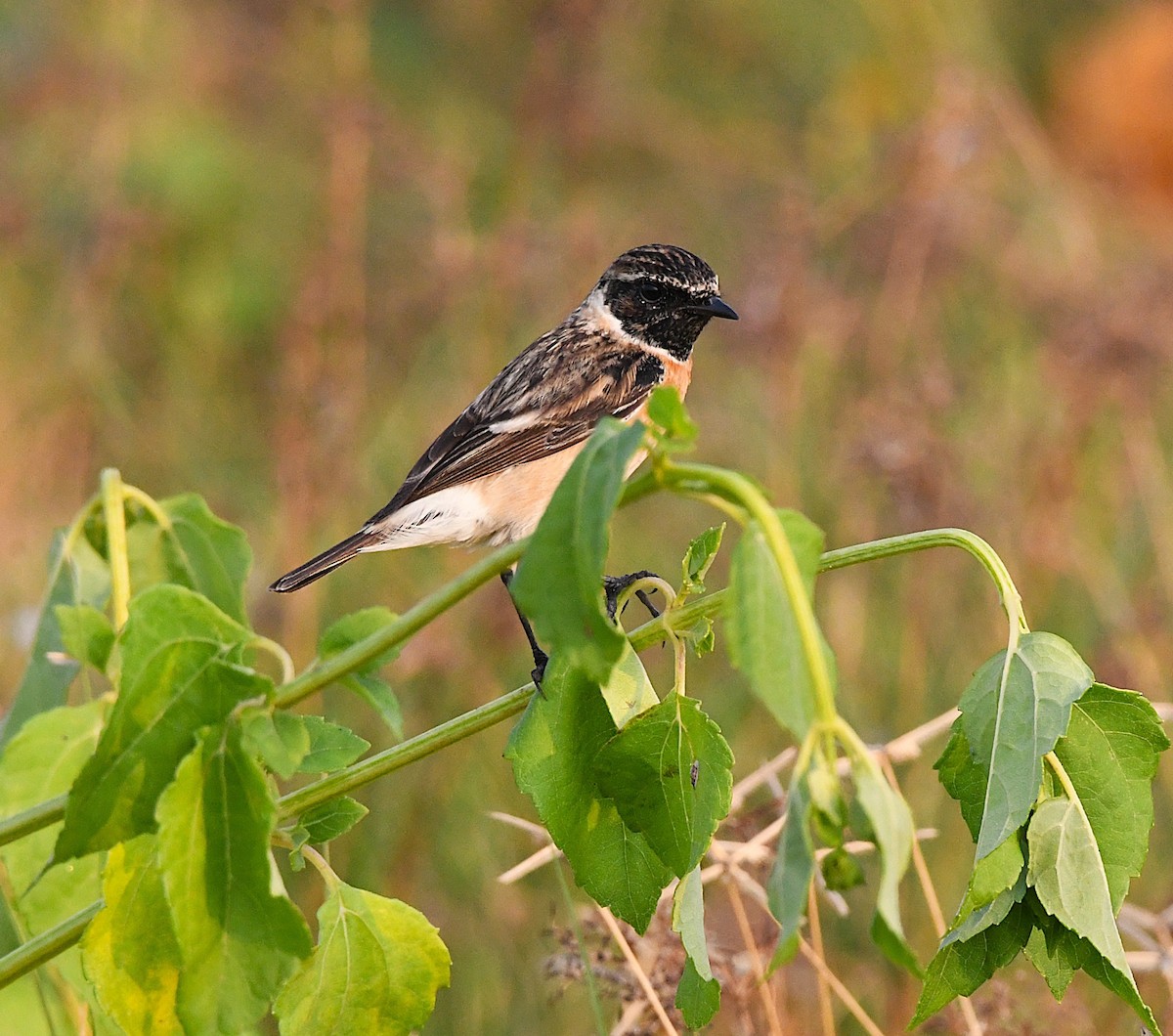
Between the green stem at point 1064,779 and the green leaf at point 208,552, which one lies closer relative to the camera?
the green stem at point 1064,779

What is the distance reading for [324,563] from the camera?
4.02m

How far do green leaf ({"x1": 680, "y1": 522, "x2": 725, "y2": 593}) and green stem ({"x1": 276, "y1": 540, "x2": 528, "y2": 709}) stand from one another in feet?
1.22

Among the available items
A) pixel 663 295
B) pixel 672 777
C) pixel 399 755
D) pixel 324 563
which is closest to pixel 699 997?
pixel 672 777

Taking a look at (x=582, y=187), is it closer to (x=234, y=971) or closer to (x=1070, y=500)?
(x=1070, y=500)

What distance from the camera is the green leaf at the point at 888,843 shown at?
4.21ft

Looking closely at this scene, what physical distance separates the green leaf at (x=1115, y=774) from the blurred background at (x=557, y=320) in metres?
1.46

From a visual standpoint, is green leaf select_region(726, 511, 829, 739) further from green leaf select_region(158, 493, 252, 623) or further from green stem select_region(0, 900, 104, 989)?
green leaf select_region(158, 493, 252, 623)

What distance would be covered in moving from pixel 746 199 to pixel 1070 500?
4.06 meters

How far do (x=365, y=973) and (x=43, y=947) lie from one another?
0.44m

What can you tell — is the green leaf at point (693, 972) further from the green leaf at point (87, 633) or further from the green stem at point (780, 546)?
the green leaf at point (87, 633)

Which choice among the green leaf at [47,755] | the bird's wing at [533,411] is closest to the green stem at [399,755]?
the green leaf at [47,755]

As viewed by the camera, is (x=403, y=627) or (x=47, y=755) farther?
(x=47, y=755)

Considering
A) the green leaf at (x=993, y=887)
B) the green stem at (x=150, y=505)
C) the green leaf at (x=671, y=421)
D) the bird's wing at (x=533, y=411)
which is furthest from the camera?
the bird's wing at (x=533, y=411)

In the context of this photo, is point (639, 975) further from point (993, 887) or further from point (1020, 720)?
point (1020, 720)
